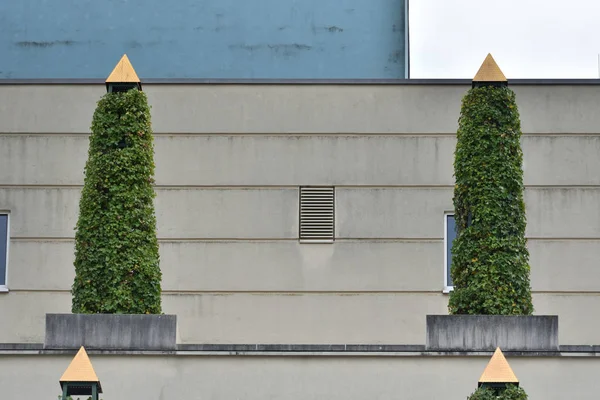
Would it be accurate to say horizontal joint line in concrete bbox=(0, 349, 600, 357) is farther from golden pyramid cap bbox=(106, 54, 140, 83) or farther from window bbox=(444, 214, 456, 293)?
window bbox=(444, 214, 456, 293)

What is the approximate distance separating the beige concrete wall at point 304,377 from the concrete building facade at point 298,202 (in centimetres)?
512

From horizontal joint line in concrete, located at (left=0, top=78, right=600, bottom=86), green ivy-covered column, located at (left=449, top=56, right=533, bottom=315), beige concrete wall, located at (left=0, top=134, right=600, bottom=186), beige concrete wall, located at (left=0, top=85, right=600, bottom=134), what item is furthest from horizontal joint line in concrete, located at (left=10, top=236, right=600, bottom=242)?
green ivy-covered column, located at (left=449, top=56, right=533, bottom=315)

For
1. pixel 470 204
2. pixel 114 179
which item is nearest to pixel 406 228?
pixel 470 204

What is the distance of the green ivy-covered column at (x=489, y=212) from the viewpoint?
2303 cm

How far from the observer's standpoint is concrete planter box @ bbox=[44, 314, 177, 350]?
22.8 metres

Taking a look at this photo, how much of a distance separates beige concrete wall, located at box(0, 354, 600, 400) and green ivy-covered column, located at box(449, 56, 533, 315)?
981mm

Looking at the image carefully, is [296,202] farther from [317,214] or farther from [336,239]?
[336,239]

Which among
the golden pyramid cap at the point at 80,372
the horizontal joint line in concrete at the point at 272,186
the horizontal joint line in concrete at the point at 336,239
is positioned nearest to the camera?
the golden pyramid cap at the point at 80,372

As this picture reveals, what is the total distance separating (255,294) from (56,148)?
4.50 metres

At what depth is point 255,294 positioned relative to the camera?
28531mm

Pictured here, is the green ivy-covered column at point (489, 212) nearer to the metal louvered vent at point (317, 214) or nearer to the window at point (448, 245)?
the window at point (448, 245)

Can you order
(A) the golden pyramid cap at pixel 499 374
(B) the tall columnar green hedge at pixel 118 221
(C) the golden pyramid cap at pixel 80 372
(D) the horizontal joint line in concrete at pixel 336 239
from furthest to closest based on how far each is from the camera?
(D) the horizontal joint line in concrete at pixel 336 239 < (B) the tall columnar green hedge at pixel 118 221 < (A) the golden pyramid cap at pixel 499 374 < (C) the golden pyramid cap at pixel 80 372

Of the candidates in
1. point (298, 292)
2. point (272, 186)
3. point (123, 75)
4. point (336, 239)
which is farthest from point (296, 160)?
point (123, 75)

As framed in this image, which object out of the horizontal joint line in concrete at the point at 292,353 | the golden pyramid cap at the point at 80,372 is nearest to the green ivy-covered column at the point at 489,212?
the horizontal joint line in concrete at the point at 292,353
